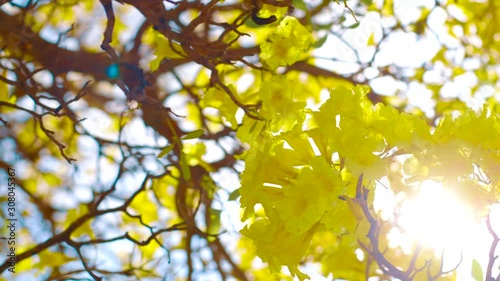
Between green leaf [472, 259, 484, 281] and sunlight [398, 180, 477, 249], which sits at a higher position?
sunlight [398, 180, 477, 249]

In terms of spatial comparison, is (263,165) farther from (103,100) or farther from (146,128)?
(103,100)

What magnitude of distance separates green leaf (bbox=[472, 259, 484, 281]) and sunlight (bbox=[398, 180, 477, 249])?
0.13 metres

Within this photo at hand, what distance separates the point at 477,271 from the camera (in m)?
1.40

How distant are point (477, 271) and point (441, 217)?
250 millimetres

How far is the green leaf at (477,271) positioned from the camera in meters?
1.40

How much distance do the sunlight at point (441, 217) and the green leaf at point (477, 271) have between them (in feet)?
0.42

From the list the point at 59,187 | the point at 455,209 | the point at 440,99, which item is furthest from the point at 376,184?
the point at 59,187

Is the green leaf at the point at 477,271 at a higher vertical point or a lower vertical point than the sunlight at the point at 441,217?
lower

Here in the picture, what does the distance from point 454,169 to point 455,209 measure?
0.28ft

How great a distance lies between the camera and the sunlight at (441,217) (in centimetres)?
118

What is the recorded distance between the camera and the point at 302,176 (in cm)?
117

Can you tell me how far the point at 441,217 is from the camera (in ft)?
4.04

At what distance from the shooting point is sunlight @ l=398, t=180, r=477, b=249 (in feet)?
3.88

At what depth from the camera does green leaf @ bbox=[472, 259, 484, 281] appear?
1400 mm
